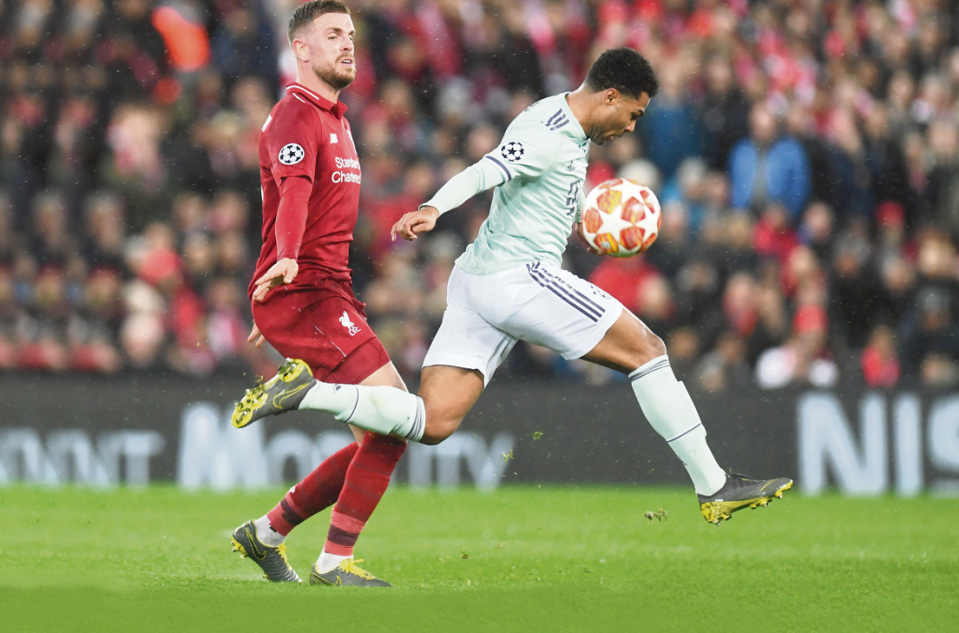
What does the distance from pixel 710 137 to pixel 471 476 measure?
3.47m

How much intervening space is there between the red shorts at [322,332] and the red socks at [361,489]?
28 centimetres

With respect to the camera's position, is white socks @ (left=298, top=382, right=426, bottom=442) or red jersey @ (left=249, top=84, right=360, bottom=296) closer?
white socks @ (left=298, top=382, right=426, bottom=442)

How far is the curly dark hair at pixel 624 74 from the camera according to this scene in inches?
201

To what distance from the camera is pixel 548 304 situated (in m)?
5.02

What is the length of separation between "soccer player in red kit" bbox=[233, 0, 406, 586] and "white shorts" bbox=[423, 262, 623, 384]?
12.3 inches

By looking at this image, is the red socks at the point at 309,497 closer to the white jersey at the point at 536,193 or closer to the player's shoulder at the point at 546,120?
the white jersey at the point at 536,193

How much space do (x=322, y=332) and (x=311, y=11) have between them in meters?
1.30

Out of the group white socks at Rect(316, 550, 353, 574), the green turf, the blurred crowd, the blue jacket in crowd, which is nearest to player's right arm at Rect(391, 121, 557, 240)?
white socks at Rect(316, 550, 353, 574)

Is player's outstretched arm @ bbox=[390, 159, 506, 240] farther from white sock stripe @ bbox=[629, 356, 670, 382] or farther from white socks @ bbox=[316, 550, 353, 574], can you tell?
white socks @ bbox=[316, 550, 353, 574]

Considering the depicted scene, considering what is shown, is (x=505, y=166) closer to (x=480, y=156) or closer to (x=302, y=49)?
(x=302, y=49)

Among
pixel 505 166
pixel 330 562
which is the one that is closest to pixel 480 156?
pixel 505 166

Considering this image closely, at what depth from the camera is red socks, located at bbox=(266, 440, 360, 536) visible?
5.20 m

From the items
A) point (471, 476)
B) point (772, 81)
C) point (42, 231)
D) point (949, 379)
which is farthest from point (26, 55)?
point (949, 379)

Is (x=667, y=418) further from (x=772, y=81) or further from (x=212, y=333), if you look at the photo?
(x=772, y=81)
